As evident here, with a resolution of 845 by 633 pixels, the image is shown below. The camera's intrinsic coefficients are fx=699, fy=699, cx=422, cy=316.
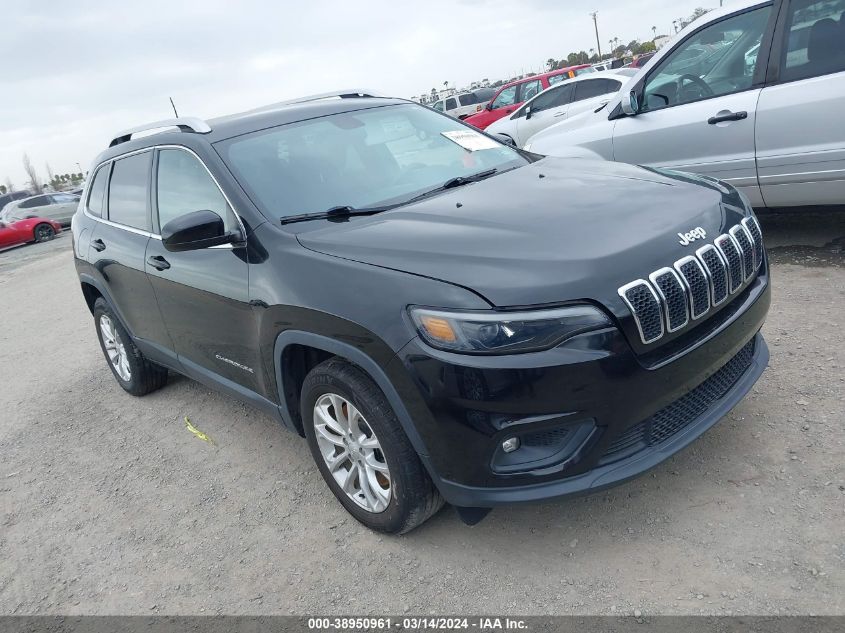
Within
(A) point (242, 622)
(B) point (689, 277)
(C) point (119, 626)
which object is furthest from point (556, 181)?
(C) point (119, 626)

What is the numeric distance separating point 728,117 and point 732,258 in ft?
8.86

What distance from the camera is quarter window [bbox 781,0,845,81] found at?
4.44 meters

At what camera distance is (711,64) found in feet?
16.9

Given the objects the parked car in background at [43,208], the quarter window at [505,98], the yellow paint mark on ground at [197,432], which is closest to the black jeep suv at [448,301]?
the yellow paint mark on ground at [197,432]

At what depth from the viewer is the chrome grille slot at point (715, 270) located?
254cm

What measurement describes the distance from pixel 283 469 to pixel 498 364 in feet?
6.10

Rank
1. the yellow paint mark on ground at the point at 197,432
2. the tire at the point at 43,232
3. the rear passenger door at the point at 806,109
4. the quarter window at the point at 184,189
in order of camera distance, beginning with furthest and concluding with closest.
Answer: the tire at the point at 43,232
the rear passenger door at the point at 806,109
the yellow paint mark on ground at the point at 197,432
the quarter window at the point at 184,189

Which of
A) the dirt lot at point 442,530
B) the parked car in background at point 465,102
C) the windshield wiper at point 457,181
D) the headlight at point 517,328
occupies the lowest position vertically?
the dirt lot at point 442,530

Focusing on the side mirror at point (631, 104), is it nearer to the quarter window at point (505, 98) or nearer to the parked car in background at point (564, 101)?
the parked car in background at point (564, 101)

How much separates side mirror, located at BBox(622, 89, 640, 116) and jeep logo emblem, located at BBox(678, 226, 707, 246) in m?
3.13

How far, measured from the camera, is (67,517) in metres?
3.68

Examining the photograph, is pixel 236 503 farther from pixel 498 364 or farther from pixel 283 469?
pixel 498 364

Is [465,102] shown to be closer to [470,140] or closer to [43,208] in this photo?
[43,208]

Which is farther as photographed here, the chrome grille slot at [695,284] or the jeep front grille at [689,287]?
the chrome grille slot at [695,284]
